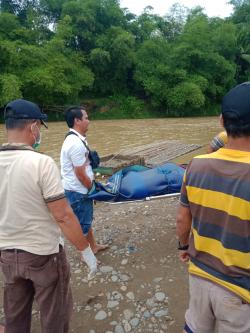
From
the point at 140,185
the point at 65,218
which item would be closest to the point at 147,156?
the point at 140,185

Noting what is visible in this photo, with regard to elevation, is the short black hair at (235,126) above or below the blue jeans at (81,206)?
above

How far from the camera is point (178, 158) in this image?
11727 mm

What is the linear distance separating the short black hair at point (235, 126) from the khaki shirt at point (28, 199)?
3.47 ft

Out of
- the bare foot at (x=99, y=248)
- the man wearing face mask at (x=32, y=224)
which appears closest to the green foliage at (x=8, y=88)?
the bare foot at (x=99, y=248)

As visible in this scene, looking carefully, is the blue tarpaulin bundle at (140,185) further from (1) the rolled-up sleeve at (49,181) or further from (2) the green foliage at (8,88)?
(2) the green foliage at (8,88)

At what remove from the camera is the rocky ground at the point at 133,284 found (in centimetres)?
311

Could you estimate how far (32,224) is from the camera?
2.22m

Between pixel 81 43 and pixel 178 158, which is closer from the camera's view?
pixel 178 158

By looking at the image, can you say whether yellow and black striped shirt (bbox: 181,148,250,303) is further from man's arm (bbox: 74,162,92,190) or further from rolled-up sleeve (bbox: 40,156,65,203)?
man's arm (bbox: 74,162,92,190)

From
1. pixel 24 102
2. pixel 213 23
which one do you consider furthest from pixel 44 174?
pixel 213 23

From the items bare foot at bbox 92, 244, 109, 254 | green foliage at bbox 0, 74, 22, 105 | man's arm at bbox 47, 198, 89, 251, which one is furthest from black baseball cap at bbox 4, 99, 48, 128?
green foliage at bbox 0, 74, 22, 105

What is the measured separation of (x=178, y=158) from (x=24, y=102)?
9.81 m

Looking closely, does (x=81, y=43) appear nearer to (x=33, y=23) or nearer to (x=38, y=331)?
(x=33, y=23)

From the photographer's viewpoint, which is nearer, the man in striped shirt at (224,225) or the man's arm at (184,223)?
A: the man in striped shirt at (224,225)
